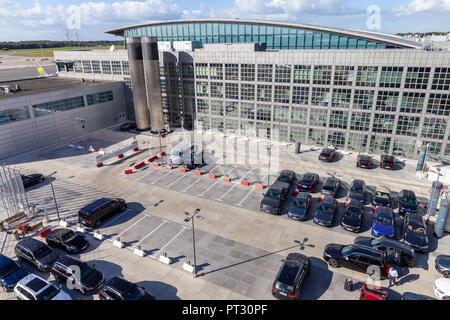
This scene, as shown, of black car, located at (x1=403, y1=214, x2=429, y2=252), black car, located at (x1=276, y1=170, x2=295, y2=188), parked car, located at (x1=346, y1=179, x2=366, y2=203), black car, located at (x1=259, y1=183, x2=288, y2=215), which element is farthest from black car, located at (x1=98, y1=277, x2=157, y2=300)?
parked car, located at (x1=346, y1=179, x2=366, y2=203)

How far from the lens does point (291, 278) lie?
63.0 feet

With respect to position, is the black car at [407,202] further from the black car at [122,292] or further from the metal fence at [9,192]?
the metal fence at [9,192]

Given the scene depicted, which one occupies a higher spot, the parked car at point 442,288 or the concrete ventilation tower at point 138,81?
the concrete ventilation tower at point 138,81

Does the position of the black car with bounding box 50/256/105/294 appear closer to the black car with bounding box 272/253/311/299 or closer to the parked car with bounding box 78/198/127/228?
the parked car with bounding box 78/198/127/228

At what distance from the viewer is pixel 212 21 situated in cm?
6488

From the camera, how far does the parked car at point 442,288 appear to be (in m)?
18.9

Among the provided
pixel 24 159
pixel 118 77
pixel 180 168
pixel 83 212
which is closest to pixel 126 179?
pixel 180 168

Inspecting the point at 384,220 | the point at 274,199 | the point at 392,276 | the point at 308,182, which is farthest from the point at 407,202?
the point at 274,199

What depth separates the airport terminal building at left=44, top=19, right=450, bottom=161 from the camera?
3909 cm

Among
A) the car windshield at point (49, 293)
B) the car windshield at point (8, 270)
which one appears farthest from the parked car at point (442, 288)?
the car windshield at point (8, 270)

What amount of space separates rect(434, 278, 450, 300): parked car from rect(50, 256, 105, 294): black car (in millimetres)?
22697

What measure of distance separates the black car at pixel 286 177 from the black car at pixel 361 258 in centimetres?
1145

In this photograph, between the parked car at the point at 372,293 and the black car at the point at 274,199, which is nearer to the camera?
the parked car at the point at 372,293

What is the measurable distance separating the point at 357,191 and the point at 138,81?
4166 cm
